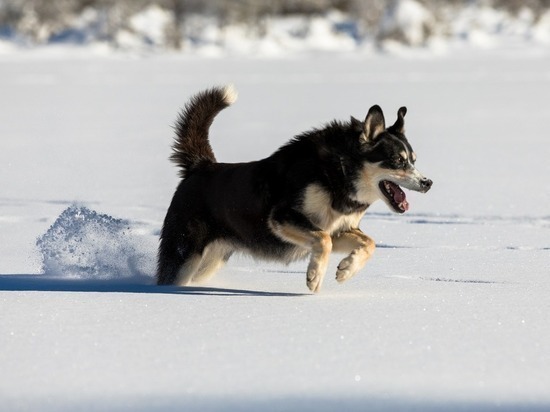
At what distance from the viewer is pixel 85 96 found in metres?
16.4

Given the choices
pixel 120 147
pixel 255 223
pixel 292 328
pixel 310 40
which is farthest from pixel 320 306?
pixel 310 40

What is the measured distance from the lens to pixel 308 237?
4434mm

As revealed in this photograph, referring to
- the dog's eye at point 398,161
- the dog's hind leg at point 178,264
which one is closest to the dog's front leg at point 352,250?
the dog's eye at point 398,161

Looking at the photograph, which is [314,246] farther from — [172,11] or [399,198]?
[172,11]

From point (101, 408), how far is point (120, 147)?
8293 millimetres

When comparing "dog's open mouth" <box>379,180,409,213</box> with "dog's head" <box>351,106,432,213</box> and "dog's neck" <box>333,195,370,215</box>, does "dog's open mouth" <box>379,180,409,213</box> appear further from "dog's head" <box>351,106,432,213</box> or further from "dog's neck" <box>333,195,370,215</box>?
"dog's neck" <box>333,195,370,215</box>

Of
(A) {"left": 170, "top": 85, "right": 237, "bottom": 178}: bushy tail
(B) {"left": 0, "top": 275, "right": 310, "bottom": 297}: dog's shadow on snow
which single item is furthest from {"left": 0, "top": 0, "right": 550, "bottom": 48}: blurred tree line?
(B) {"left": 0, "top": 275, "right": 310, "bottom": 297}: dog's shadow on snow

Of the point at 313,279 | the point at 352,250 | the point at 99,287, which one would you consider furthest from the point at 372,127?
the point at 99,287

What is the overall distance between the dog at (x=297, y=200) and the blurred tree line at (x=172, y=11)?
24.9 metres

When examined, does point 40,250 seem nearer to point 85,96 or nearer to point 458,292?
point 458,292

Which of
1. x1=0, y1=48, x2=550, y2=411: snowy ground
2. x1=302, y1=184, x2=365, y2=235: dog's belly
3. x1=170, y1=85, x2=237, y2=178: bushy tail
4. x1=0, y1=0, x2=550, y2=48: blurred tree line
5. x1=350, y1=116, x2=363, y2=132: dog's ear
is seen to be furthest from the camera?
x1=0, y1=0, x2=550, y2=48: blurred tree line

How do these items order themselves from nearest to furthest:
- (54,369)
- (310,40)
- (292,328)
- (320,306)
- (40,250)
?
1. (54,369)
2. (292,328)
3. (320,306)
4. (40,250)
5. (310,40)

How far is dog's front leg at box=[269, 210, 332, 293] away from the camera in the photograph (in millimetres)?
4359

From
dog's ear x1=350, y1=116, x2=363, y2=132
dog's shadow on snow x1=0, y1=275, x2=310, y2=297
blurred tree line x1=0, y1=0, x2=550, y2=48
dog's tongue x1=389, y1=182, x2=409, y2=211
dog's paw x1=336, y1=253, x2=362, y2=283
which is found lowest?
blurred tree line x1=0, y1=0, x2=550, y2=48
